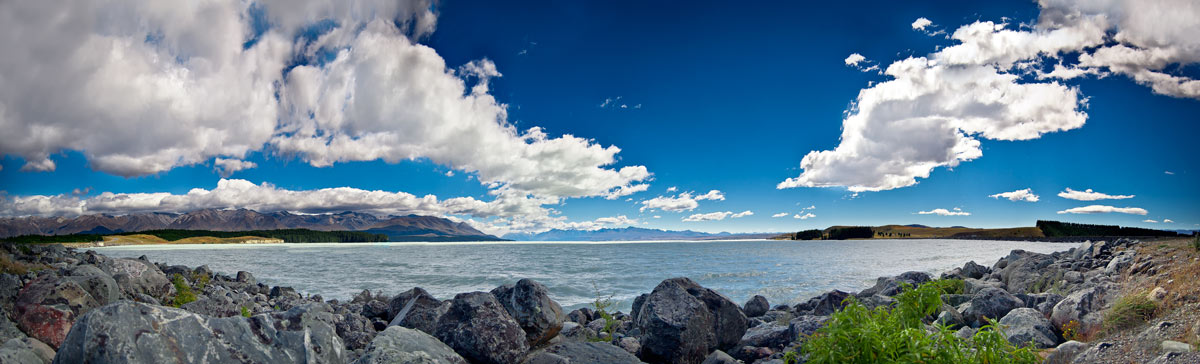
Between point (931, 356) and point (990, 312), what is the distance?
12925 mm

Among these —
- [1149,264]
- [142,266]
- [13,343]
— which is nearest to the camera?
[13,343]

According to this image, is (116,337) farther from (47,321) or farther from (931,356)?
(931,356)

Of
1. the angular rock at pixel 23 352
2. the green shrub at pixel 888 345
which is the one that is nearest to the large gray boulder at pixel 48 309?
the angular rock at pixel 23 352

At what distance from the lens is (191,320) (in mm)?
4637

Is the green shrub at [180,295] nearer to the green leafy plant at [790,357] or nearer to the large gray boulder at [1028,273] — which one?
the green leafy plant at [790,357]

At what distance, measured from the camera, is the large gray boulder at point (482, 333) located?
24.9 feet

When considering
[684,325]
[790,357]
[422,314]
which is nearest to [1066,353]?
[684,325]

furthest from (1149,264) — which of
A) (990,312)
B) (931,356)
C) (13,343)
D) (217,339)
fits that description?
(13,343)

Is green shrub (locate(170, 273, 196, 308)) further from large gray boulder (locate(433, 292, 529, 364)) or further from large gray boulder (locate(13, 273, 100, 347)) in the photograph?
large gray boulder (locate(433, 292, 529, 364))

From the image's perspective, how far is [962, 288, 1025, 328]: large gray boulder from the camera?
43.2 feet

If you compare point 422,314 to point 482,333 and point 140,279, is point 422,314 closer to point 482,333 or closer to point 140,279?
point 482,333

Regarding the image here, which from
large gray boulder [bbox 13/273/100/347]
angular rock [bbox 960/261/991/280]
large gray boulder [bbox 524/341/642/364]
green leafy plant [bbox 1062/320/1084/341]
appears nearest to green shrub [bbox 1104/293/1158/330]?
green leafy plant [bbox 1062/320/1084/341]

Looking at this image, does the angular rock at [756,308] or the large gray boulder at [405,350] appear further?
the angular rock at [756,308]

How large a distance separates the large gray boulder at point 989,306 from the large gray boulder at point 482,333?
1265 cm
